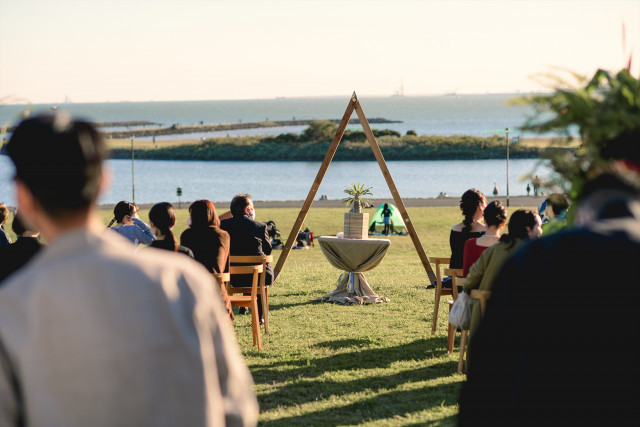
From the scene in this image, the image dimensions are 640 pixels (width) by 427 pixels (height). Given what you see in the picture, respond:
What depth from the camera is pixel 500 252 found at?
630cm

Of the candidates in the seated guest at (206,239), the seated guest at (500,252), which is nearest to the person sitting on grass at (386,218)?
the seated guest at (206,239)

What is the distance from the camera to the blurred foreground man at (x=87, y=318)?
5.92 ft

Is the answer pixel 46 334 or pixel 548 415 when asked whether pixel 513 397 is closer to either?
pixel 548 415

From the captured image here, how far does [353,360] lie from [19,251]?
11.0 feet

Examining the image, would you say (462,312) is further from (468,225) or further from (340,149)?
(340,149)

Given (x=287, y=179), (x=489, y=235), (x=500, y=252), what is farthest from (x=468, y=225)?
(x=287, y=179)

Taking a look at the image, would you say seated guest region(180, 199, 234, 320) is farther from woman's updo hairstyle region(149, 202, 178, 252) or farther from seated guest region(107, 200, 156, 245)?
woman's updo hairstyle region(149, 202, 178, 252)

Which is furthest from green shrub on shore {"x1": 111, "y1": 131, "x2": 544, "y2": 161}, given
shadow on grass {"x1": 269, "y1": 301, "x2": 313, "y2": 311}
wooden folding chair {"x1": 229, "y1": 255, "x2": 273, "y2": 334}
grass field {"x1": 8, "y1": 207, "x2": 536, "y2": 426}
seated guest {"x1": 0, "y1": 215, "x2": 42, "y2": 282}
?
seated guest {"x1": 0, "y1": 215, "x2": 42, "y2": 282}

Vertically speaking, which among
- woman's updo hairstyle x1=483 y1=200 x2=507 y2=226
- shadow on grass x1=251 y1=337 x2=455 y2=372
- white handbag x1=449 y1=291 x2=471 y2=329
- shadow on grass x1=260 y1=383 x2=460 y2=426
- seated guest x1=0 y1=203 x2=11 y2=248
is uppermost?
woman's updo hairstyle x1=483 y1=200 x2=507 y2=226

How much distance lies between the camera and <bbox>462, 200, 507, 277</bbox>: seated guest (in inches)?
285

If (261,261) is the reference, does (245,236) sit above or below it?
above

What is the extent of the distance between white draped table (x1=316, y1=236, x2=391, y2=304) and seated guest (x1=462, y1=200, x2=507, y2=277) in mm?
3581

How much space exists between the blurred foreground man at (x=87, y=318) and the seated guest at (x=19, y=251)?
4.12 metres

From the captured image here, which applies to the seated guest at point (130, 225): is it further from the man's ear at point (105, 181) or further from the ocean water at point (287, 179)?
the ocean water at point (287, 179)
